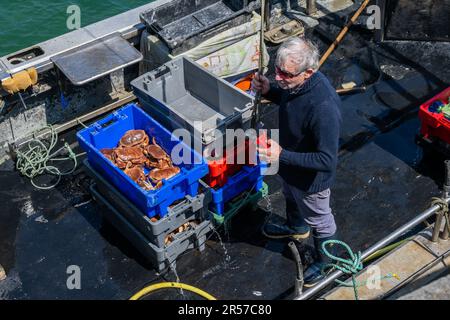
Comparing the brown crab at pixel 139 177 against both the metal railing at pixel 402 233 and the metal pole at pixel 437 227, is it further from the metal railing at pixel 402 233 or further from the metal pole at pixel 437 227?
the metal pole at pixel 437 227

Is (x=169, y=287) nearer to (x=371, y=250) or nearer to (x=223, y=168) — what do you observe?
(x=223, y=168)

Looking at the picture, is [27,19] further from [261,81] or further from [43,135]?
[261,81]

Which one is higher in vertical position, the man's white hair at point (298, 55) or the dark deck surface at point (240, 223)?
the man's white hair at point (298, 55)

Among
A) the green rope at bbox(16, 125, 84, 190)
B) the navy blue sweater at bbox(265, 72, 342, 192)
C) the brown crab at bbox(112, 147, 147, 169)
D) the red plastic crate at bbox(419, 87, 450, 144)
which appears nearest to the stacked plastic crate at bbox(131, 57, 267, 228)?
the brown crab at bbox(112, 147, 147, 169)

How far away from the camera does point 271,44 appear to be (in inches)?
314

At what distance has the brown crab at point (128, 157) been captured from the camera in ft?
18.2

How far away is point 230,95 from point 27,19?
788cm

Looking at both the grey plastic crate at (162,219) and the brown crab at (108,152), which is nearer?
the grey plastic crate at (162,219)

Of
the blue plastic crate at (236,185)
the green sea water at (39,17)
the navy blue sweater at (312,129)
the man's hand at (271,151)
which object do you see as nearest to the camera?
the navy blue sweater at (312,129)

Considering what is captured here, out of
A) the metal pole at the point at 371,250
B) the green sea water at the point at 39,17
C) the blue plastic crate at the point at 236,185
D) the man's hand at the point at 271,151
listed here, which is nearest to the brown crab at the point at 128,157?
the blue plastic crate at the point at 236,185

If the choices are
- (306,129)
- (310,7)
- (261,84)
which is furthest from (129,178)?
(310,7)

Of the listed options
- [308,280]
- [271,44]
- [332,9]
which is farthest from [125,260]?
[332,9]

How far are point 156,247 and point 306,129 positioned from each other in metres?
1.75

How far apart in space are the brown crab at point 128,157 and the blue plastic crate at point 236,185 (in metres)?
0.78
